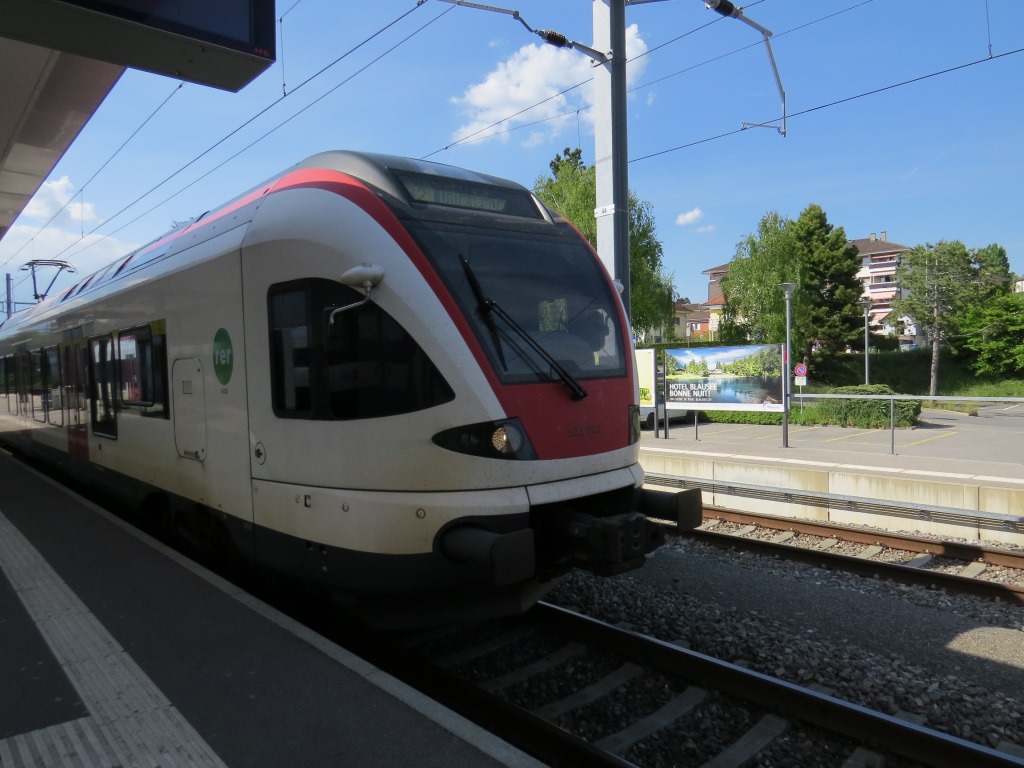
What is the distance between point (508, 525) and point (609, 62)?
25.2 feet

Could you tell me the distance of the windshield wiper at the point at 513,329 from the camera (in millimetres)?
4086

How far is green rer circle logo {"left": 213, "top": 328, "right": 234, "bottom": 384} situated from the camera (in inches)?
196

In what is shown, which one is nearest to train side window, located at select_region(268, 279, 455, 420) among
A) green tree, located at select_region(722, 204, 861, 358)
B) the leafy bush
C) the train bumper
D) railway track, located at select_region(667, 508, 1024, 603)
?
the train bumper

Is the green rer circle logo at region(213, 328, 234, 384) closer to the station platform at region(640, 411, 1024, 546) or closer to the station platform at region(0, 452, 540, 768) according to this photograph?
the station platform at region(0, 452, 540, 768)

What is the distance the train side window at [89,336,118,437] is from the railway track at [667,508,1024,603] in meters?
6.23

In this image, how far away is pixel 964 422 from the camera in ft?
69.7

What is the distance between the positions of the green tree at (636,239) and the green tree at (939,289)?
17.6 meters

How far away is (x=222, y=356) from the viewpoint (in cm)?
507

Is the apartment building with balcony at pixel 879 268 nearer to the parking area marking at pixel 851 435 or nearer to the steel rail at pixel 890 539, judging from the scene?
the parking area marking at pixel 851 435

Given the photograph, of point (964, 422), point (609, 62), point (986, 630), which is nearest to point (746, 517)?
point (986, 630)

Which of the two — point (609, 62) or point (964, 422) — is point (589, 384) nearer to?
point (609, 62)

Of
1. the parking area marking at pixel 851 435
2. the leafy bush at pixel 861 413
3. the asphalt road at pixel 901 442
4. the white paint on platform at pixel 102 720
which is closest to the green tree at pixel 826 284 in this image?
the asphalt road at pixel 901 442

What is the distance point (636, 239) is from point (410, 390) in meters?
37.2

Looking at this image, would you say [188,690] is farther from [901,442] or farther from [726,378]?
[901,442]
